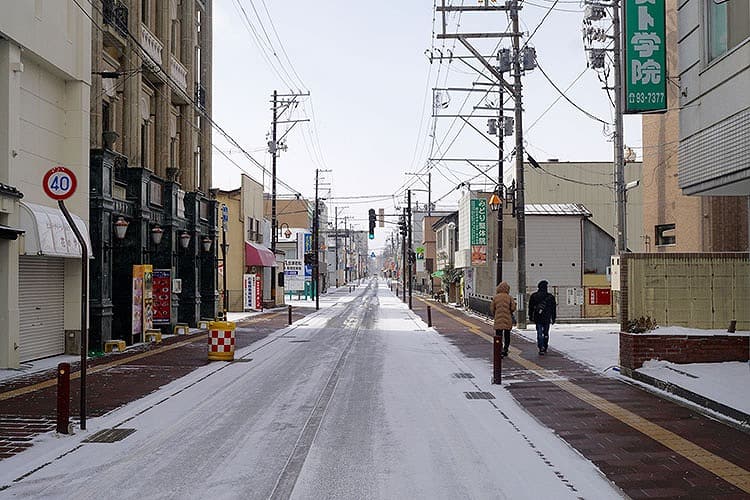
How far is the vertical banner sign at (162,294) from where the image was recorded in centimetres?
2739

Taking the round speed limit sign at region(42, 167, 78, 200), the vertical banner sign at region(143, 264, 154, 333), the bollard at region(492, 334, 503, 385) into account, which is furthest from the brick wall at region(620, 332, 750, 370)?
the vertical banner sign at region(143, 264, 154, 333)

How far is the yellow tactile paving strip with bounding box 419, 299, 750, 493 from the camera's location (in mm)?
7699

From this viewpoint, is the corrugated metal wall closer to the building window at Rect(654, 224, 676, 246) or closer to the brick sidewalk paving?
the brick sidewalk paving

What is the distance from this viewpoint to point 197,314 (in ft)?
103

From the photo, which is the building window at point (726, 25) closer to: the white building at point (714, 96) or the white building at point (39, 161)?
the white building at point (714, 96)

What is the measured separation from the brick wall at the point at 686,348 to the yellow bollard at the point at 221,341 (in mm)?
9061

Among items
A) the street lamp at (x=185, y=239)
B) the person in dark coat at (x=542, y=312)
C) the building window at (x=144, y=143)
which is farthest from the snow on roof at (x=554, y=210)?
the person in dark coat at (x=542, y=312)

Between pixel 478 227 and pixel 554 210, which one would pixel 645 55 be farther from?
pixel 478 227

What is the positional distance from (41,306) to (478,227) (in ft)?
97.7

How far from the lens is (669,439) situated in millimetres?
9367

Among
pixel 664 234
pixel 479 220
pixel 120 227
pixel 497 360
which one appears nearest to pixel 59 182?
pixel 497 360

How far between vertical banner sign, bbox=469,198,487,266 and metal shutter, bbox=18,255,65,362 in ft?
90.1

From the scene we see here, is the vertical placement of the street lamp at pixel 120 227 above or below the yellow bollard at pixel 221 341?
above

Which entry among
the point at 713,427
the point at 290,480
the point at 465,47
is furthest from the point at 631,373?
the point at 465,47
